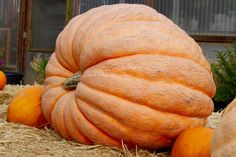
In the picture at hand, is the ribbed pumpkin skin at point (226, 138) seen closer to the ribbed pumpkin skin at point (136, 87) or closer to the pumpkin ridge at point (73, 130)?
the ribbed pumpkin skin at point (136, 87)

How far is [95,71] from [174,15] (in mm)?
4409

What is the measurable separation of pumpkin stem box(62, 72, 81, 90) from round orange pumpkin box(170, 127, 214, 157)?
1.93 feet

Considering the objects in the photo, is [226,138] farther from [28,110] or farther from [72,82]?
[28,110]

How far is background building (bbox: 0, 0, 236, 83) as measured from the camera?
19.8 ft

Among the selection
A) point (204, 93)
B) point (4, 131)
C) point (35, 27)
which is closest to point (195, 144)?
point (204, 93)

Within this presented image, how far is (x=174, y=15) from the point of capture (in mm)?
6367

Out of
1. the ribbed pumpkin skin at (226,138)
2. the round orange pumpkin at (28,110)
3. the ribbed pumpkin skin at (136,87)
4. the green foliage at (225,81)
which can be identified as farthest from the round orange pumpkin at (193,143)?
the green foliage at (225,81)

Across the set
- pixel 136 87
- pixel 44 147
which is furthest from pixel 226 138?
pixel 44 147

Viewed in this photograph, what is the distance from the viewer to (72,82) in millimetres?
2305

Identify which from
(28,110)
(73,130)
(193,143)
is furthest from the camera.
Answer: (28,110)

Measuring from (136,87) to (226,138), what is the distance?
670 millimetres

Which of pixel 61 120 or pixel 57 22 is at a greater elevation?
pixel 61 120

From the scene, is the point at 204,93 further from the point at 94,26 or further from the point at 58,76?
the point at 58,76

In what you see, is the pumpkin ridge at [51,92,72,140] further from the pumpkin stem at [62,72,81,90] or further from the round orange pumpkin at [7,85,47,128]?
the round orange pumpkin at [7,85,47,128]
